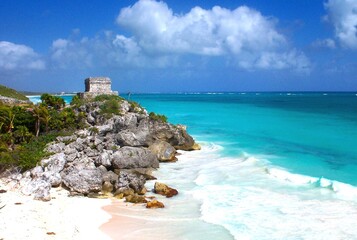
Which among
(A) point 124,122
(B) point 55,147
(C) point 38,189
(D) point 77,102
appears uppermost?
(D) point 77,102

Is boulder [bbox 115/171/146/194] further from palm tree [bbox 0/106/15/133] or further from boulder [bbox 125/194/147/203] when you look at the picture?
palm tree [bbox 0/106/15/133]

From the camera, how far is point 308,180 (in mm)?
18672

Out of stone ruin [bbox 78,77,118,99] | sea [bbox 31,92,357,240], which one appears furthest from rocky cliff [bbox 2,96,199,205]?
stone ruin [bbox 78,77,118,99]

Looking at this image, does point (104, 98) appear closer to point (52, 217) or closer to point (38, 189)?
point (38, 189)

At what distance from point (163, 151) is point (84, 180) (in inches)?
294

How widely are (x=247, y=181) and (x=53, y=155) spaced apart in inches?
395

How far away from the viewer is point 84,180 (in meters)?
16.3

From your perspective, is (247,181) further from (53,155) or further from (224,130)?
(224,130)

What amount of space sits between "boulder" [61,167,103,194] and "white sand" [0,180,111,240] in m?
0.65

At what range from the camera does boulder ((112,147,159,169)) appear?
19078 mm

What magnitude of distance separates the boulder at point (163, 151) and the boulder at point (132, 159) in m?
1.99

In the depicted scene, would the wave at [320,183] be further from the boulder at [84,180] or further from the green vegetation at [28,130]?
the green vegetation at [28,130]

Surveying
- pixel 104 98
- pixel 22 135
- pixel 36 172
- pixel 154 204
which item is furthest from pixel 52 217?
pixel 104 98

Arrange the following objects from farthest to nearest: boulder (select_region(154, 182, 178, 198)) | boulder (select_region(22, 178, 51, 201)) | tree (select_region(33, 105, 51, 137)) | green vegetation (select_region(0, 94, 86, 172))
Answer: tree (select_region(33, 105, 51, 137)) < green vegetation (select_region(0, 94, 86, 172)) < boulder (select_region(154, 182, 178, 198)) < boulder (select_region(22, 178, 51, 201))
